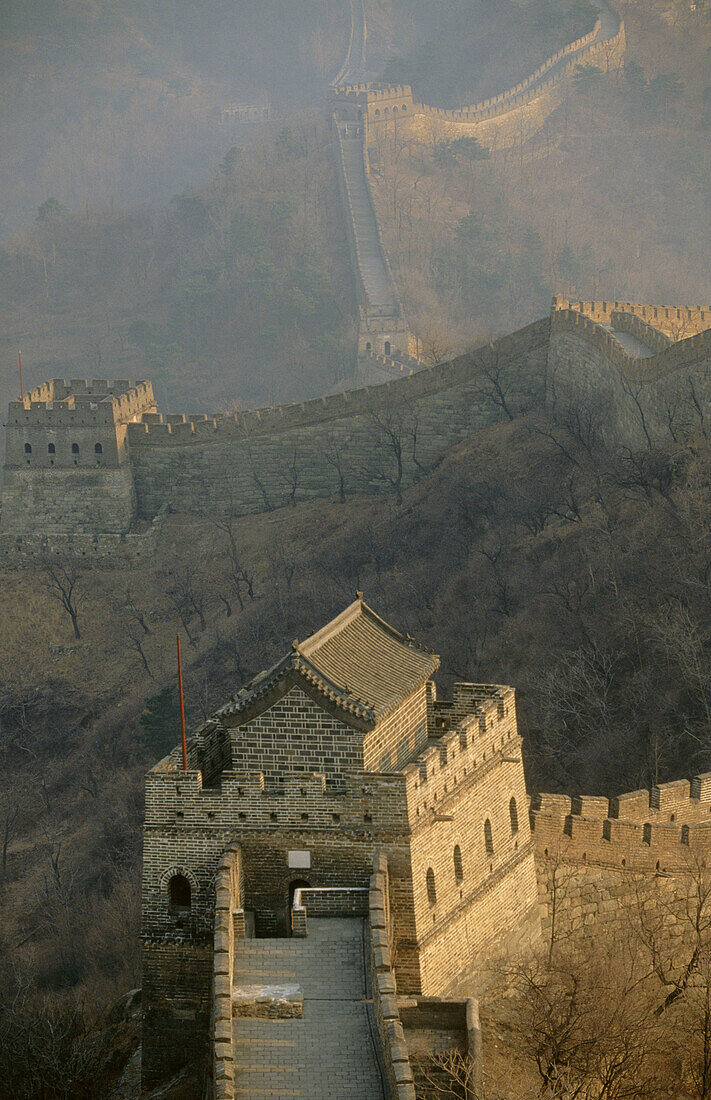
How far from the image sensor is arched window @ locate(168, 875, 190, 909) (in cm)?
2617

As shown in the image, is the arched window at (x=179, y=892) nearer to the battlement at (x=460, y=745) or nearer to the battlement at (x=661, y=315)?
the battlement at (x=460, y=745)

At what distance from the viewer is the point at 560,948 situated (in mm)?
29000

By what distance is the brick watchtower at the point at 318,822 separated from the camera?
25.4m

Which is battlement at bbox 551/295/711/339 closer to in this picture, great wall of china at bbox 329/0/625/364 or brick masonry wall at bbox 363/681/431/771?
great wall of china at bbox 329/0/625/364

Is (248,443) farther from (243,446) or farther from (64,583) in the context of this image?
(64,583)

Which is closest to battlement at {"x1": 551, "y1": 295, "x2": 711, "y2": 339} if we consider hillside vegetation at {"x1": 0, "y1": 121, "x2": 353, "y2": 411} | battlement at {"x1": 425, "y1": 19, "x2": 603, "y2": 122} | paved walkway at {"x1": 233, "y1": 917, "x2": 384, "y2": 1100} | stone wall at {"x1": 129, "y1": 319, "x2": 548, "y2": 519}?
stone wall at {"x1": 129, "y1": 319, "x2": 548, "y2": 519}

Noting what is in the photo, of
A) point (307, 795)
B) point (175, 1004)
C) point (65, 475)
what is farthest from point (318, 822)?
point (65, 475)

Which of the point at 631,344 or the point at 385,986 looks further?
the point at 631,344

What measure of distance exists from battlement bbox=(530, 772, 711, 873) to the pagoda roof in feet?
13.1

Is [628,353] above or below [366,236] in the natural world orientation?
below

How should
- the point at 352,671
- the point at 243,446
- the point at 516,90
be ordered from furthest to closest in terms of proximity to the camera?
1. the point at 516,90
2. the point at 243,446
3. the point at 352,671

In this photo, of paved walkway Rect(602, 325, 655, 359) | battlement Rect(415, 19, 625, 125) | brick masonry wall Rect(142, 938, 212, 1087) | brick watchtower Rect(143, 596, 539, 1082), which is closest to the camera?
brick watchtower Rect(143, 596, 539, 1082)

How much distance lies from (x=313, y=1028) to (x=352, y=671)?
5.25 metres

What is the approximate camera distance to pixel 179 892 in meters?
26.3
